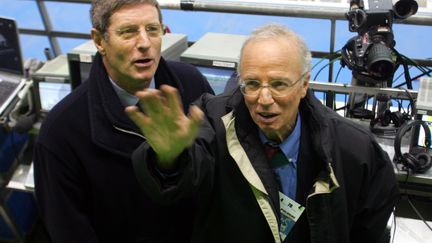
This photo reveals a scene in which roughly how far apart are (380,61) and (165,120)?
1.20 metres

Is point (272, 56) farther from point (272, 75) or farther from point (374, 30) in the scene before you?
point (374, 30)

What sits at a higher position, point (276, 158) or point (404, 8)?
point (404, 8)

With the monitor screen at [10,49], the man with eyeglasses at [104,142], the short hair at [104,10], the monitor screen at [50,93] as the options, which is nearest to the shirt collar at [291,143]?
the man with eyeglasses at [104,142]

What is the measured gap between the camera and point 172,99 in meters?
1.09

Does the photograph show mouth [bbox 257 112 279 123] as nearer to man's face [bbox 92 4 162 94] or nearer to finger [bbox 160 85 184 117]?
finger [bbox 160 85 184 117]

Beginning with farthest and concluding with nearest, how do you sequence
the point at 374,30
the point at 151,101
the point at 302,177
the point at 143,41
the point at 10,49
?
the point at 10,49 → the point at 374,30 → the point at 143,41 → the point at 302,177 → the point at 151,101

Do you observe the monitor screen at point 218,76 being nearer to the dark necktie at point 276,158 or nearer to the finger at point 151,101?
the dark necktie at point 276,158

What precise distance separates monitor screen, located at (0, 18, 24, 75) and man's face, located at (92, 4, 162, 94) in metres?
1.17

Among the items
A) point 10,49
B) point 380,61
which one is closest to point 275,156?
point 380,61

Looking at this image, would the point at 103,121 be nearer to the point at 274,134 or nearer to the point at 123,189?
the point at 123,189

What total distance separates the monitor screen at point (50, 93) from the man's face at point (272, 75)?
1.57 meters

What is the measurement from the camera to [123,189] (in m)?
1.58

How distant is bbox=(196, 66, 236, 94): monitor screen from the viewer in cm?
227

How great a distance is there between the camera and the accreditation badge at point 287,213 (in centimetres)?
133
